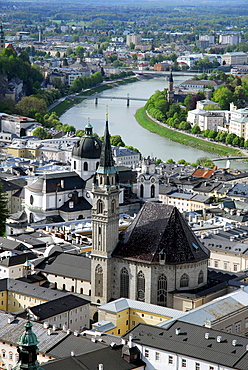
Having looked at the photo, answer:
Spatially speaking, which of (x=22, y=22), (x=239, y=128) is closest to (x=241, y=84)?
(x=239, y=128)

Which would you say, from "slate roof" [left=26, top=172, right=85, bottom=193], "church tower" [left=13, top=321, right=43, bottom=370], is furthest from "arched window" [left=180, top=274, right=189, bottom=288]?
"church tower" [left=13, top=321, right=43, bottom=370]

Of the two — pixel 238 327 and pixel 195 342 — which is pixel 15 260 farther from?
pixel 195 342

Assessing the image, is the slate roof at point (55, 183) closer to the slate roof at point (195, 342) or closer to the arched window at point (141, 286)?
the arched window at point (141, 286)

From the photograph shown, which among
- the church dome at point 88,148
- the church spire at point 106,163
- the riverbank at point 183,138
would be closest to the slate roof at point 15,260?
the church spire at point 106,163

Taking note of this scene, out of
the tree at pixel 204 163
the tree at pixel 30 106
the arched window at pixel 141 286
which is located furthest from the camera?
the tree at pixel 30 106

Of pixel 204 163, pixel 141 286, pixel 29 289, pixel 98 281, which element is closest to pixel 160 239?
pixel 141 286

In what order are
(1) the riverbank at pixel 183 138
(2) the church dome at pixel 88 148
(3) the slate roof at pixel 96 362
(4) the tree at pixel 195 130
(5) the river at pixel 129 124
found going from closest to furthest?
(3) the slate roof at pixel 96 362, (2) the church dome at pixel 88 148, (5) the river at pixel 129 124, (1) the riverbank at pixel 183 138, (4) the tree at pixel 195 130
